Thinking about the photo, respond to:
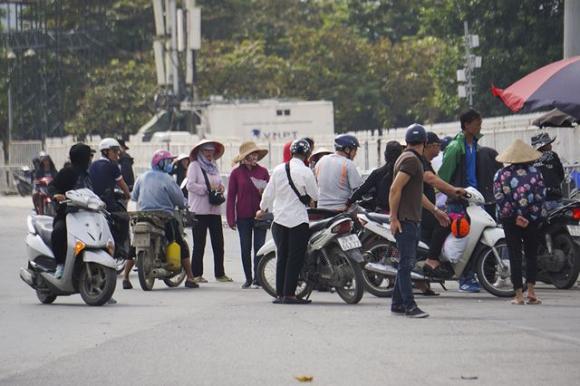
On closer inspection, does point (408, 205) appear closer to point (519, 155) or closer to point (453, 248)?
point (519, 155)

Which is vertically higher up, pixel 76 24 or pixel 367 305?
pixel 76 24

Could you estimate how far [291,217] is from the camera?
15.4 metres

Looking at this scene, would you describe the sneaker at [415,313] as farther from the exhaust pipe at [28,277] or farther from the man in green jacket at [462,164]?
the exhaust pipe at [28,277]

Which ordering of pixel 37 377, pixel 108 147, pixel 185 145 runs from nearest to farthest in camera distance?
pixel 37 377, pixel 108 147, pixel 185 145

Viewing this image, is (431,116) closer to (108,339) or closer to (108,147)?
(108,147)

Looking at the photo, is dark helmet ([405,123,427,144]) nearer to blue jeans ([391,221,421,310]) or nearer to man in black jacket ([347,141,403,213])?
blue jeans ([391,221,421,310])

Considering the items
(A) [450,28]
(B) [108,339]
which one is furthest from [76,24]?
(B) [108,339]

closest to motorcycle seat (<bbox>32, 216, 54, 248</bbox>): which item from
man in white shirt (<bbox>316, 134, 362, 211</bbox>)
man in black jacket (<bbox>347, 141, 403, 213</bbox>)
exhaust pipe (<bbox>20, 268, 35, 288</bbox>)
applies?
exhaust pipe (<bbox>20, 268, 35, 288</bbox>)

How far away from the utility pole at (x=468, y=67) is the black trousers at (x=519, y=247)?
36.6 metres

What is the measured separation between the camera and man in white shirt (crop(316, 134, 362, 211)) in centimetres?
1688

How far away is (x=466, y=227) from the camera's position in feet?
52.6

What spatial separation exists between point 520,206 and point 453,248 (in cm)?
135

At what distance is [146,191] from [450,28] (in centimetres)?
3934

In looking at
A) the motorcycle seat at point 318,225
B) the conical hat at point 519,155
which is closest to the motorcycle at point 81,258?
the motorcycle seat at point 318,225
